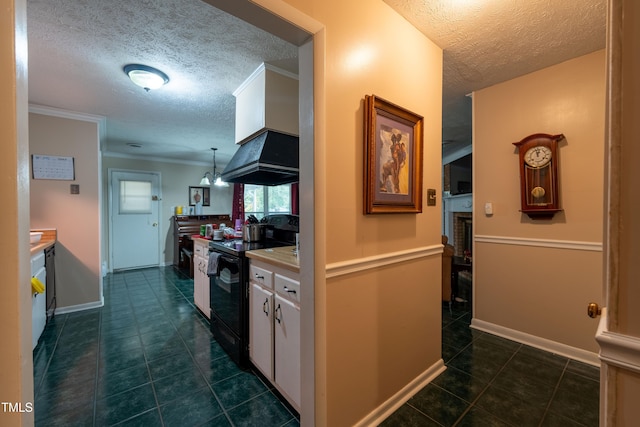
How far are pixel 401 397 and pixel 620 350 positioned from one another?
136 cm

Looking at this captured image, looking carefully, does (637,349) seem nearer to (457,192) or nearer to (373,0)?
(373,0)

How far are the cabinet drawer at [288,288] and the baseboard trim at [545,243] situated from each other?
2.11 meters

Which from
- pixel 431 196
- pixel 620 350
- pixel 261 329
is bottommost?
pixel 261 329

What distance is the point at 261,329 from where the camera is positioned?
5.82 ft

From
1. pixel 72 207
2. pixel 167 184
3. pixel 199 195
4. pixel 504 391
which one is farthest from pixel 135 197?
pixel 504 391

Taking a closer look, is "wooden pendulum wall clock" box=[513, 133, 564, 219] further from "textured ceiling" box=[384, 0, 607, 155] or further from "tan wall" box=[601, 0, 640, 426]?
"tan wall" box=[601, 0, 640, 426]

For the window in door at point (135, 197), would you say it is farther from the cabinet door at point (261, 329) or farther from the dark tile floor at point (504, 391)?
the dark tile floor at point (504, 391)

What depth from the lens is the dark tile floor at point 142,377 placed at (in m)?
1.52

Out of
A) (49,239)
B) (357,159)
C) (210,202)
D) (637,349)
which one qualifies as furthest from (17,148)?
(210,202)

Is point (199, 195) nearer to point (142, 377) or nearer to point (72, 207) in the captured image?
point (72, 207)

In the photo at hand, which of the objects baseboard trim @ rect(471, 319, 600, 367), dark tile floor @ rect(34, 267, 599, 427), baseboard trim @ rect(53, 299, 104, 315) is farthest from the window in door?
baseboard trim @ rect(471, 319, 600, 367)

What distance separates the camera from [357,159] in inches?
53.0

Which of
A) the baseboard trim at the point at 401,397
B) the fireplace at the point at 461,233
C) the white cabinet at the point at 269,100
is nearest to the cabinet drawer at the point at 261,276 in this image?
the baseboard trim at the point at 401,397

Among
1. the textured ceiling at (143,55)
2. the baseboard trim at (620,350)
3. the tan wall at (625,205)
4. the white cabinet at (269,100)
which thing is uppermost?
the textured ceiling at (143,55)
